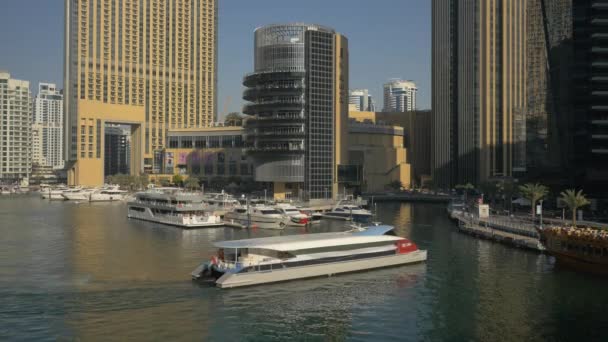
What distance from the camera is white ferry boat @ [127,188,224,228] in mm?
107875

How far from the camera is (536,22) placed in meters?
147

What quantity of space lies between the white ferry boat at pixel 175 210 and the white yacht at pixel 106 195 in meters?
61.6

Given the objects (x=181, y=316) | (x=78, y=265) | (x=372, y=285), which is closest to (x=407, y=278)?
(x=372, y=285)

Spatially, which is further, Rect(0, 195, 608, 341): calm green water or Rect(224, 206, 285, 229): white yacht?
Rect(224, 206, 285, 229): white yacht

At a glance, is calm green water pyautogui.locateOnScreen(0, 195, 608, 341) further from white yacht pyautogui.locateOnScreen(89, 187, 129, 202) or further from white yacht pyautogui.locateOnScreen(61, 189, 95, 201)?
white yacht pyautogui.locateOnScreen(61, 189, 95, 201)

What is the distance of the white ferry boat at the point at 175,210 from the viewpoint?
10788cm

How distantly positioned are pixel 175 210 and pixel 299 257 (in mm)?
54442

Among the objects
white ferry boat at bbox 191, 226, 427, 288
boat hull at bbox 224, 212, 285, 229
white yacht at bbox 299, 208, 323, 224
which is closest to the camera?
white ferry boat at bbox 191, 226, 427, 288

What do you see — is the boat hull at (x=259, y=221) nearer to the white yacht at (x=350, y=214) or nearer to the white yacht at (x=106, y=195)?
the white yacht at (x=350, y=214)

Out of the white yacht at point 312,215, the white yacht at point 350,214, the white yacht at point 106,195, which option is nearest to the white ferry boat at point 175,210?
the white yacht at point 312,215

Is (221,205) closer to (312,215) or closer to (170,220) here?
(312,215)

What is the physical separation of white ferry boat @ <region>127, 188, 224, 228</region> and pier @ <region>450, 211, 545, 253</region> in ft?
136

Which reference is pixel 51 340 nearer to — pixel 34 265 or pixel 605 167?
pixel 34 265

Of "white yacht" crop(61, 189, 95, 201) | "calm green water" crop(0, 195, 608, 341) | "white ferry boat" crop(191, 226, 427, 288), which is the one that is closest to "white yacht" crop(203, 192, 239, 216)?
"calm green water" crop(0, 195, 608, 341)
